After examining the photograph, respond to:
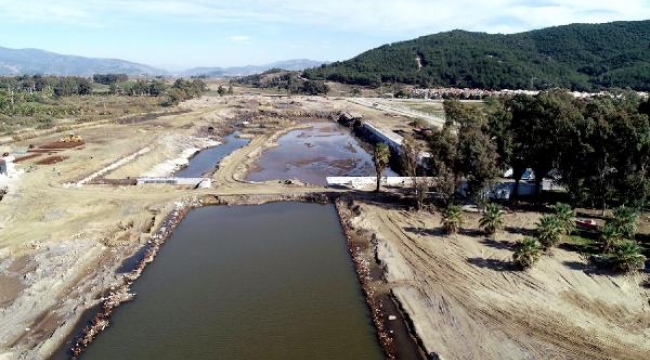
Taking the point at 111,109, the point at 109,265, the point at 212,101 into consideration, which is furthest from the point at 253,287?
the point at 212,101

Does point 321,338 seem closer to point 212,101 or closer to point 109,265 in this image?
point 109,265

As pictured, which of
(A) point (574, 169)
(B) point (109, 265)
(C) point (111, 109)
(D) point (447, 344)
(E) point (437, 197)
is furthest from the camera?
(C) point (111, 109)

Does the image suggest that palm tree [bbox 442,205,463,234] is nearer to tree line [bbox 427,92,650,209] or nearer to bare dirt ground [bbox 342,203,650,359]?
bare dirt ground [bbox 342,203,650,359]

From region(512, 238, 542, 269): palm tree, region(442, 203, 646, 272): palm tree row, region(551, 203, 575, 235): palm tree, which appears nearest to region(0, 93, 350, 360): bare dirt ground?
region(442, 203, 646, 272): palm tree row

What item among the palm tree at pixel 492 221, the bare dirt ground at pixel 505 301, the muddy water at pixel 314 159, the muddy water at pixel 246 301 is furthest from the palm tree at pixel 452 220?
the muddy water at pixel 314 159

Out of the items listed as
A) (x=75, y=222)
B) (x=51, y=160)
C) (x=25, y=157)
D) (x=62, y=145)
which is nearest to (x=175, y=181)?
(x=75, y=222)

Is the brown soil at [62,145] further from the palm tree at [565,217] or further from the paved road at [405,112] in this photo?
the palm tree at [565,217]
